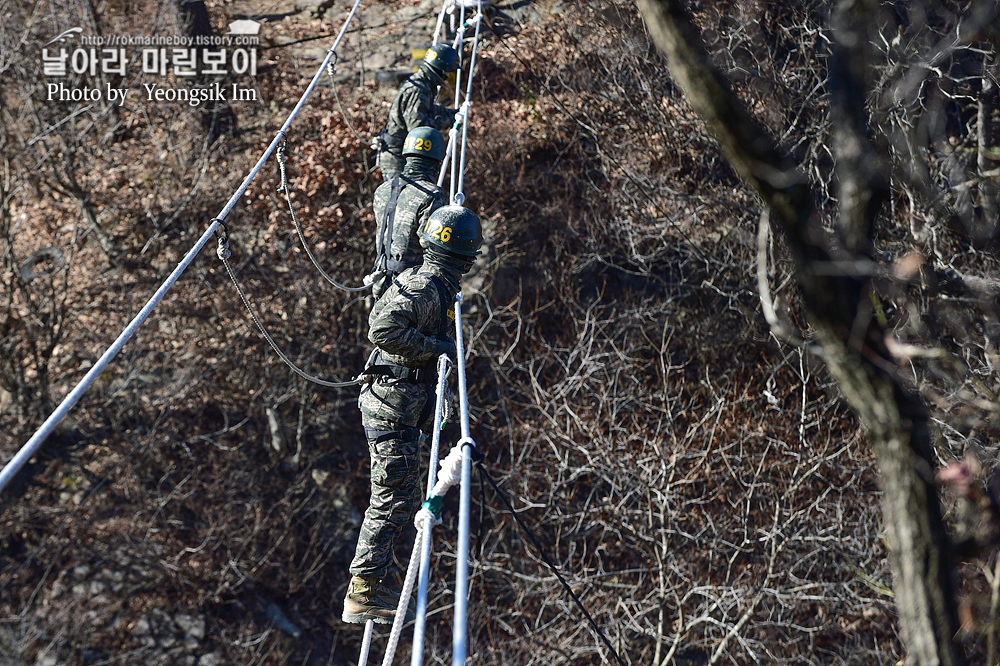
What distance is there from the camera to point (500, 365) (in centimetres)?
1180

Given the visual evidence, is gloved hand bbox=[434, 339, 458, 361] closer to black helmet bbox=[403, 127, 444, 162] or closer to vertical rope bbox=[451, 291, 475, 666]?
vertical rope bbox=[451, 291, 475, 666]

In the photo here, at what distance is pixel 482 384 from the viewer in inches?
480

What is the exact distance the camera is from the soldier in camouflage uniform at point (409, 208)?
5848 millimetres

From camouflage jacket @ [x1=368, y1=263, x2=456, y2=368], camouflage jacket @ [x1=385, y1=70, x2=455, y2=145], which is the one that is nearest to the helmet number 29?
camouflage jacket @ [x1=385, y1=70, x2=455, y2=145]

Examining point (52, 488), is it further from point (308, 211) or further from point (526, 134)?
point (526, 134)

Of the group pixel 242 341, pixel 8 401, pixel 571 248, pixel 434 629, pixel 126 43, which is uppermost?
pixel 126 43

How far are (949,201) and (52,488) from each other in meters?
11.8

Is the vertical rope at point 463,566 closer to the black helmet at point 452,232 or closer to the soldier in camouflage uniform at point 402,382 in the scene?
the soldier in camouflage uniform at point 402,382

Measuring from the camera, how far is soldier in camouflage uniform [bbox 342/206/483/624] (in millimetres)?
4645

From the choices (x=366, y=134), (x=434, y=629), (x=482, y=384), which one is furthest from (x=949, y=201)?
(x=434, y=629)

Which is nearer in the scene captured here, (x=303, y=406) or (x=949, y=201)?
(x=949, y=201)

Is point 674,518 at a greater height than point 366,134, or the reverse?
point 366,134

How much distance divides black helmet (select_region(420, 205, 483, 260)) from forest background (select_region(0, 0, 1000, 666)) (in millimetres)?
6708

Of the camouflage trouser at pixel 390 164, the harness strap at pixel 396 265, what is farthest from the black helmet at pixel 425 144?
the camouflage trouser at pixel 390 164
